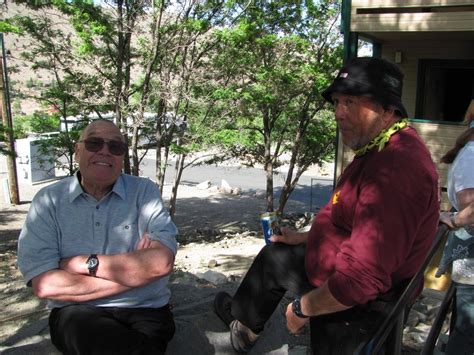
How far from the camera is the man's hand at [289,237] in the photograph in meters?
2.39

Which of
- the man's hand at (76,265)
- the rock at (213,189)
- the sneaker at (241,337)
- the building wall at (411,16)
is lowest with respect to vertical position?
the rock at (213,189)

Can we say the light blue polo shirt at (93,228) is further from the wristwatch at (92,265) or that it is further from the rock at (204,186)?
the rock at (204,186)

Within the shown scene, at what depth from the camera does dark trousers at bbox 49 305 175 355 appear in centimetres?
214

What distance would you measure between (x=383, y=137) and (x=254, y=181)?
66.7 feet

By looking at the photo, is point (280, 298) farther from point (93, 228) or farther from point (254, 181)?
point (254, 181)

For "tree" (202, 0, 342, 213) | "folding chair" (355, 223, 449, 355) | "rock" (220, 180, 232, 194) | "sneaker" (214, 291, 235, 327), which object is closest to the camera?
"folding chair" (355, 223, 449, 355)

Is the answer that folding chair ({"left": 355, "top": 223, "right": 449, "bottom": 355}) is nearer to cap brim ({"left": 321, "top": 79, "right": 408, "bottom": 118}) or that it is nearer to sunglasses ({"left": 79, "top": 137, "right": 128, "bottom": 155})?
cap brim ({"left": 321, "top": 79, "right": 408, "bottom": 118})

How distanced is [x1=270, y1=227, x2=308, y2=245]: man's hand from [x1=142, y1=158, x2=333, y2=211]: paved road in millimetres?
14648

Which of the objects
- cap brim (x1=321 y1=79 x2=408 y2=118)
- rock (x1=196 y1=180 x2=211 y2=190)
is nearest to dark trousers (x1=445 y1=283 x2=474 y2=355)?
cap brim (x1=321 y1=79 x2=408 y2=118)

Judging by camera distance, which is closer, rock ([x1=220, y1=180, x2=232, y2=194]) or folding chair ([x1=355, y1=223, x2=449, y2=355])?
folding chair ([x1=355, y1=223, x2=449, y2=355])

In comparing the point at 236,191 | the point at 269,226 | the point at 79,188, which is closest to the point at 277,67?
the point at 236,191

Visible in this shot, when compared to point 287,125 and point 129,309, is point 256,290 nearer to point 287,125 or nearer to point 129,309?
point 129,309

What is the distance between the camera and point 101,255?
2363 mm

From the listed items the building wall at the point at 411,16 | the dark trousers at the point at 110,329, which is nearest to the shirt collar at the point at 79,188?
the dark trousers at the point at 110,329
